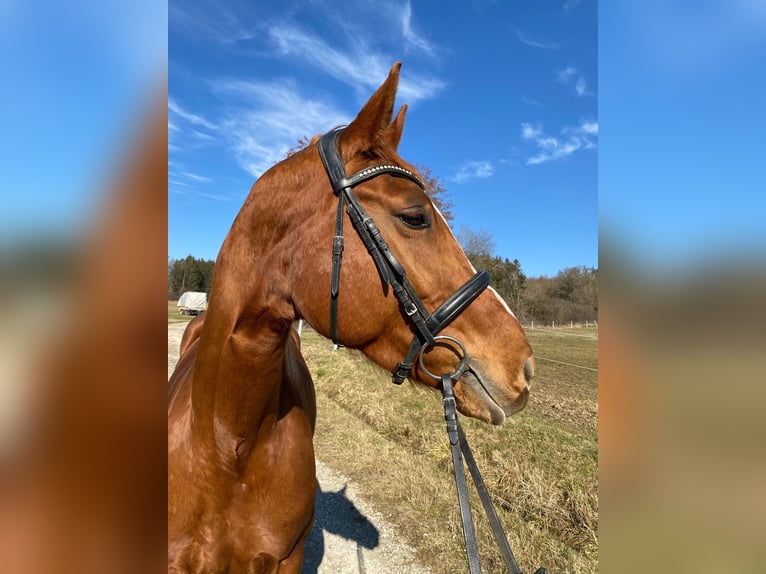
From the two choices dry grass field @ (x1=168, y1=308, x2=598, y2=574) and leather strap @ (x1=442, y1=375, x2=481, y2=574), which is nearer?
leather strap @ (x1=442, y1=375, x2=481, y2=574)

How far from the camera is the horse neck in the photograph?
81.0 inches

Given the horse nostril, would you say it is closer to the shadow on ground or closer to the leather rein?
the leather rein

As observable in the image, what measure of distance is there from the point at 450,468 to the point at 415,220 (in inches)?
202

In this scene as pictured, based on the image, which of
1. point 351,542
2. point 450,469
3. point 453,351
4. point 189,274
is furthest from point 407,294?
point 189,274

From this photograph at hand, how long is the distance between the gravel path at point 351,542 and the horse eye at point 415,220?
3.88 meters

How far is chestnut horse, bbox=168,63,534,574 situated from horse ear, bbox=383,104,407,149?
0.01 m

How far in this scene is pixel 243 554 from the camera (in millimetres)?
2391

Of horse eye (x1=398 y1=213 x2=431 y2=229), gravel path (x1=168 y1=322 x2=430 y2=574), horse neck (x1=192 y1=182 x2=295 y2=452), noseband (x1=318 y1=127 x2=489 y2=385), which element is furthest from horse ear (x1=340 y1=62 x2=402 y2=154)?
gravel path (x1=168 y1=322 x2=430 y2=574)

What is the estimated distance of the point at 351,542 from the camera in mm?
4680

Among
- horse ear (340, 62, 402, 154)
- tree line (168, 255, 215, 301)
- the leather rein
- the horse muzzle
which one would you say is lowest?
the horse muzzle
